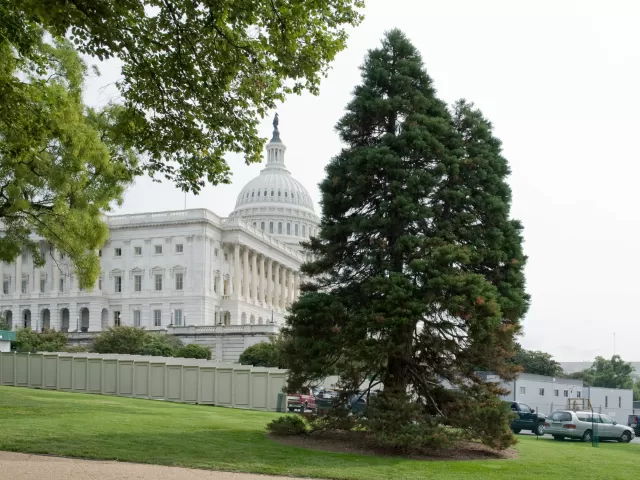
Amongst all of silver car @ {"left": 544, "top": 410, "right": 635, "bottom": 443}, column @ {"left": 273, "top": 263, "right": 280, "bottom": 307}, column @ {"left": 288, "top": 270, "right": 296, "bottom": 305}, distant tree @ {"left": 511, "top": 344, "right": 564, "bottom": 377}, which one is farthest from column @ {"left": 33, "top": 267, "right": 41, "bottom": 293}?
silver car @ {"left": 544, "top": 410, "right": 635, "bottom": 443}

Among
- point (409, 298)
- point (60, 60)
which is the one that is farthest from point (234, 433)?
point (60, 60)

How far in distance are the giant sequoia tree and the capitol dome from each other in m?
144

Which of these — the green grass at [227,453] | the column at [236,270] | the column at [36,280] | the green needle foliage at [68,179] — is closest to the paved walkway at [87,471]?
the green grass at [227,453]

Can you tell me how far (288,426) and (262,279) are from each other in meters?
108

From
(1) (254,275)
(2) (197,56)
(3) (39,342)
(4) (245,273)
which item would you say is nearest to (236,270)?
(4) (245,273)

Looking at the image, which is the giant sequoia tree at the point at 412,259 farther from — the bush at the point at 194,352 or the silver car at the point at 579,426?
the bush at the point at 194,352

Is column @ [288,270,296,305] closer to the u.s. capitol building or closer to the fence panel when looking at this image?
the u.s. capitol building

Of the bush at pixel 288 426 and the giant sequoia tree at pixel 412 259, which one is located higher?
the giant sequoia tree at pixel 412 259

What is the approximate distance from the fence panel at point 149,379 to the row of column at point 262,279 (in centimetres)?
6788

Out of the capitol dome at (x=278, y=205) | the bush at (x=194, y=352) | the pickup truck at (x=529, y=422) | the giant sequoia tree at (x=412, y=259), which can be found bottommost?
the pickup truck at (x=529, y=422)

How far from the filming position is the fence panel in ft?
132

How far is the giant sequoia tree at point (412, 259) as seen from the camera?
21125mm

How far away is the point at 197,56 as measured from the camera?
1502 cm

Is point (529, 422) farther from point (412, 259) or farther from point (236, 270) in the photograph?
point (236, 270)
